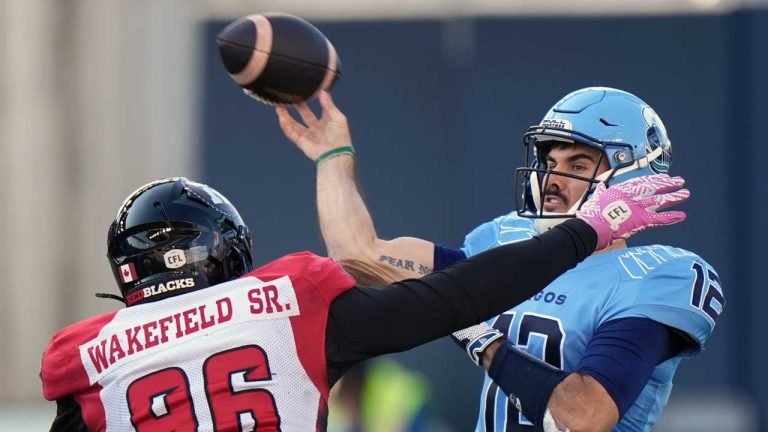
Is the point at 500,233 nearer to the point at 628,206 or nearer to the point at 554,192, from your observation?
the point at 554,192

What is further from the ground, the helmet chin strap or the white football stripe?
the white football stripe

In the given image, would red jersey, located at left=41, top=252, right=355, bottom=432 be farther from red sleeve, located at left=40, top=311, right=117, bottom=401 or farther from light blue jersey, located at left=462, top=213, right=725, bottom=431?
light blue jersey, located at left=462, top=213, right=725, bottom=431

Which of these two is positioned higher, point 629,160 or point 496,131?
point 629,160

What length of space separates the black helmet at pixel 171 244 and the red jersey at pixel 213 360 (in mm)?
60

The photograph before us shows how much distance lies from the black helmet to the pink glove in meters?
0.90

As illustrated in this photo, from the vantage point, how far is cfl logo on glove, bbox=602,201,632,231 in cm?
308

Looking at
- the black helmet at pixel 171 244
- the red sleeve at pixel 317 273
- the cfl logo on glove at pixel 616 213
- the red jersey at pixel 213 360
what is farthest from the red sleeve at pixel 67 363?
the cfl logo on glove at pixel 616 213

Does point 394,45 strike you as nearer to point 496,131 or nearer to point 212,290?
point 496,131

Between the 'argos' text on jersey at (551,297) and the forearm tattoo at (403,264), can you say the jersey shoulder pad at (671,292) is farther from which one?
the forearm tattoo at (403,264)

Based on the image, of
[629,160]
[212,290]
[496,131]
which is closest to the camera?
[212,290]

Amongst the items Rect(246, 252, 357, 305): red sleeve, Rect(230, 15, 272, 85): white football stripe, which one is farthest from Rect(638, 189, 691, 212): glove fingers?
Rect(230, 15, 272, 85): white football stripe

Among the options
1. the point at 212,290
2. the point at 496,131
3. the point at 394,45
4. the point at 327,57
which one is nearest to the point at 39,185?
the point at 394,45

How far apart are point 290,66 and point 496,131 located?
5.07m

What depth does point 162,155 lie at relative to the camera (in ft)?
28.5
